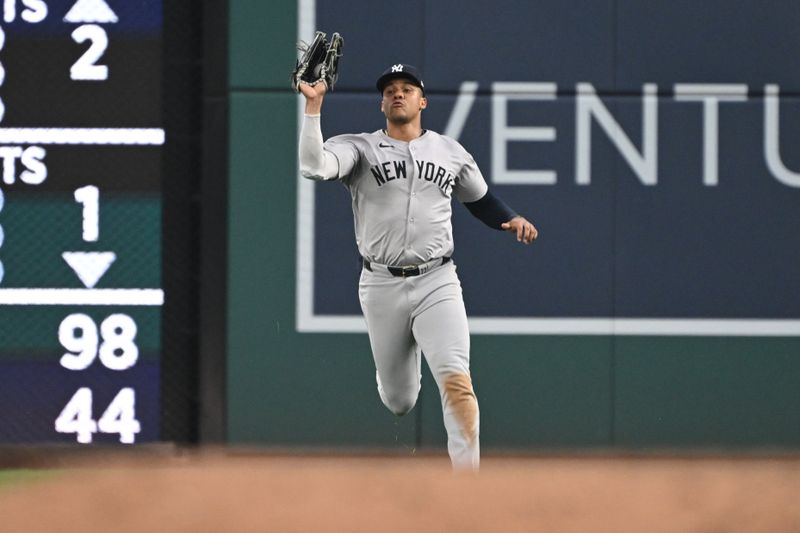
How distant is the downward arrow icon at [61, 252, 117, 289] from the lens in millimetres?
6445

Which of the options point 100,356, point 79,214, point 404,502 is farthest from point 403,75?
point 100,356

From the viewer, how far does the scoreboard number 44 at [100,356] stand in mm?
6418

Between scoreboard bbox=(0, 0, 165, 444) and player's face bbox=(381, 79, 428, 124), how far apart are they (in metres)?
1.63

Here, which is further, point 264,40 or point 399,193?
point 264,40

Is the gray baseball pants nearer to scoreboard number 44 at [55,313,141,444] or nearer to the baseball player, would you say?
the baseball player

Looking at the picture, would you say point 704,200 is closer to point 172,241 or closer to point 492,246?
point 492,246

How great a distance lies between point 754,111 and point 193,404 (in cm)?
327

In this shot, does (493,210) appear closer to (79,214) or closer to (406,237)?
(406,237)

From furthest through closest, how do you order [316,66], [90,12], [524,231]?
[90,12] → [524,231] → [316,66]

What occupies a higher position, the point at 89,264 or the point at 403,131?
the point at 403,131

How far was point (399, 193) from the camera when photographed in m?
5.25

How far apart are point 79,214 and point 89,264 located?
10.0 inches

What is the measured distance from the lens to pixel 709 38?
673 cm

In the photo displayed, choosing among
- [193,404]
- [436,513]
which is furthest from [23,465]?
[436,513]
